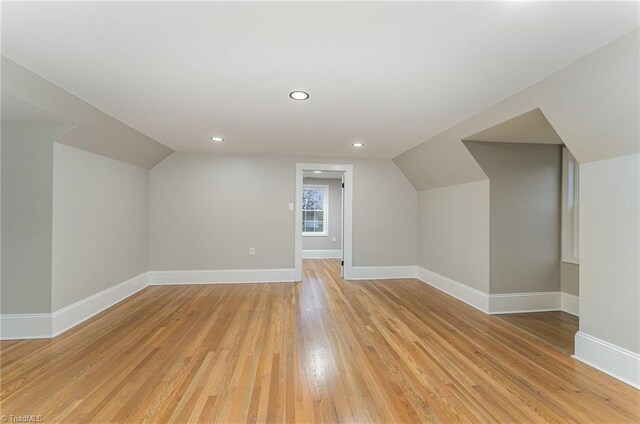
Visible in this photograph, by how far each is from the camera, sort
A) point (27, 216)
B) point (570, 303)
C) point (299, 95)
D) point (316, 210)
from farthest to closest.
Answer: point (316, 210), point (570, 303), point (27, 216), point (299, 95)

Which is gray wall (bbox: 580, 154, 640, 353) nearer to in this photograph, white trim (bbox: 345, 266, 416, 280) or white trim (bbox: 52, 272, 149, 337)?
white trim (bbox: 345, 266, 416, 280)

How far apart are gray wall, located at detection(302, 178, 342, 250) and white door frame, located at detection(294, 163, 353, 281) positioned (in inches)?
99.9

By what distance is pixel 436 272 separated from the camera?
4398mm

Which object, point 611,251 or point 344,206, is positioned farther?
point 344,206

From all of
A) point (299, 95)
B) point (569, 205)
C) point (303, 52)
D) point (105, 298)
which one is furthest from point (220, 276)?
point (569, 205)

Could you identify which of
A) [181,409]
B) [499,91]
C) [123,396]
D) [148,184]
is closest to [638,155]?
[499,91]

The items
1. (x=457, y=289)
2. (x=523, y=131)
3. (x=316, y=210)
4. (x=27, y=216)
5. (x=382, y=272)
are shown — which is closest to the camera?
(x=27, y=216)

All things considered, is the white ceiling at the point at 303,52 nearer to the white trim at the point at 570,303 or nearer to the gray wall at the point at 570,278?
the gray wall at the point at 570,278

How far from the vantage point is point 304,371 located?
6.59ft

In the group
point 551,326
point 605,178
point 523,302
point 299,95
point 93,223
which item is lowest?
point 551,326

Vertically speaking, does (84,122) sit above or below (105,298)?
above

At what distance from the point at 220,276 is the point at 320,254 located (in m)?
3.27

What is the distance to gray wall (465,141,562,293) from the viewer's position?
3.29 meters

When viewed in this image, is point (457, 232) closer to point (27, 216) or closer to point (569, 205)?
point (569, 205)
